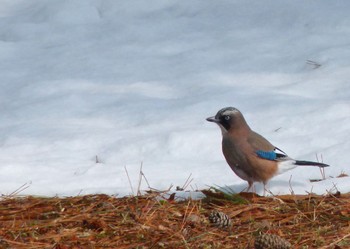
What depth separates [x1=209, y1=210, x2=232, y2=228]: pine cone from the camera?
4672mm

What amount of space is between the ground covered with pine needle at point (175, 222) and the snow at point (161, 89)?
35.3 inches

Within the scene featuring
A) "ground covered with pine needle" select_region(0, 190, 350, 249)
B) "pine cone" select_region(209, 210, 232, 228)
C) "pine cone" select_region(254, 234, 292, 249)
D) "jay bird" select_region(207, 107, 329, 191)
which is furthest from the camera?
"jay bird" select_region(207, 107, 329, 191)

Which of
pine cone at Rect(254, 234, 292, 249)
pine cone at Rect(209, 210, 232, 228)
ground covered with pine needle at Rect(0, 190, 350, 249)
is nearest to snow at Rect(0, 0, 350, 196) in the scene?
ground covered with pine needle at Rect(0, 190, 350, 249)

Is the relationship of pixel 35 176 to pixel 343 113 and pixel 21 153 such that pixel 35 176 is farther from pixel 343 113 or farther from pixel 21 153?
pixel 343 113

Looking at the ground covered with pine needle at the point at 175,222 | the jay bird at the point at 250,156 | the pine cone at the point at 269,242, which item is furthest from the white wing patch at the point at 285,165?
the pine cone at the point at 269,242

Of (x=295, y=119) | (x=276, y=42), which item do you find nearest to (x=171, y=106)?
(x=295, y=119)

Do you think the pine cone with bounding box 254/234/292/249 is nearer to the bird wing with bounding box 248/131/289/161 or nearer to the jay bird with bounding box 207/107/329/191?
the jay bird with bounding box 207/107/329/191

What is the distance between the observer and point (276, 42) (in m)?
10.1

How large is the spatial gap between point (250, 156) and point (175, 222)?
1.91 metres

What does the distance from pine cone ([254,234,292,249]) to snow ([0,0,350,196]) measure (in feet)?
5.43

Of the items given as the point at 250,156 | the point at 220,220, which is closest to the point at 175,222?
the point at 220,220

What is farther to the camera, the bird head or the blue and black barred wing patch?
the bird head

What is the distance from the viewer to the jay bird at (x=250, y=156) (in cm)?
652

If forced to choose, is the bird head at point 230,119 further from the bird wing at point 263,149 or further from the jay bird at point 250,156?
the bird wing at point 263,149
